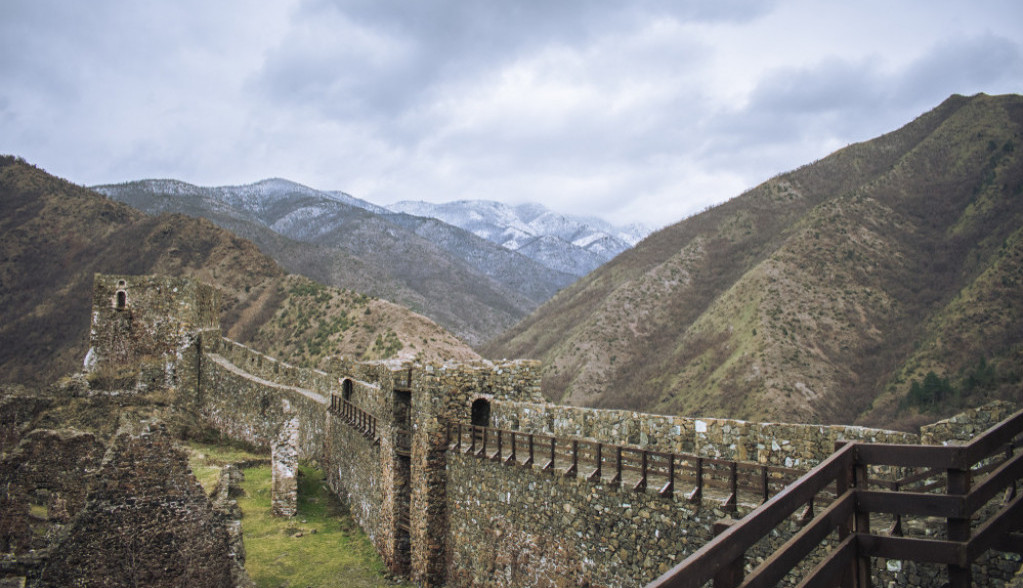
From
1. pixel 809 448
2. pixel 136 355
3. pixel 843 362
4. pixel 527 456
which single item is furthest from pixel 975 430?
pixel 843 362

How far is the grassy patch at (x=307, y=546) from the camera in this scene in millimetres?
14102

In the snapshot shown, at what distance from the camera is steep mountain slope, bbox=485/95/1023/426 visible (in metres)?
49.7

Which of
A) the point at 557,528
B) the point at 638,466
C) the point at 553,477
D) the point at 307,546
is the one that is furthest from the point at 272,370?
the point at 638,466

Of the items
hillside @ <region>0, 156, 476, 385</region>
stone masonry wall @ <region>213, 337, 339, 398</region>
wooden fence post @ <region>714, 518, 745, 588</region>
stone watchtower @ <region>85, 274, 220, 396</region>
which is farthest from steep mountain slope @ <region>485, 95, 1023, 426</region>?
wooden fence post @ <region>714, 518, 745, 588</region>

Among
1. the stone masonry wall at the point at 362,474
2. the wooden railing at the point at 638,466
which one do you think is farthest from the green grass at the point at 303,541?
the wooden railing at the point at 638,466

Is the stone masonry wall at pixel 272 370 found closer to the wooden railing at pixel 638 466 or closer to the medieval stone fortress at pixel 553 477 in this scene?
the medieval stone fortress at pixel 553 477

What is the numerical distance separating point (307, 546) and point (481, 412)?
18.6ft

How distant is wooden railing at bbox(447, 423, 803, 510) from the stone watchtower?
18228 mm

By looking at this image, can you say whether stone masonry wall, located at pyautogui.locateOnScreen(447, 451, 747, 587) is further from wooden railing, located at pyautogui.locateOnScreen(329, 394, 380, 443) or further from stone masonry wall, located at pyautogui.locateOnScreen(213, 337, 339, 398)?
stone masonry wall, located at pyautogui.locateOnScreen(213, 337, 339, 398)

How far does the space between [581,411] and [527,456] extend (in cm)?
128

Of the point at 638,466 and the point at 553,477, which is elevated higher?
the point at 638,466

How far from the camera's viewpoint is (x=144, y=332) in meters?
26.2

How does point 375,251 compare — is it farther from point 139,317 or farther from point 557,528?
point 557,528

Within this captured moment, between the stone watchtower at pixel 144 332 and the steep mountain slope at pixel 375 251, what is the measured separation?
190ft
